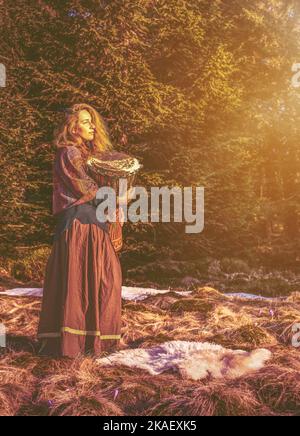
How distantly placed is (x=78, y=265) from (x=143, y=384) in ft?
4.22

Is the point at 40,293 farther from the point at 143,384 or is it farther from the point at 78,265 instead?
the point at 143,384

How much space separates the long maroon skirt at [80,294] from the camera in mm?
5109

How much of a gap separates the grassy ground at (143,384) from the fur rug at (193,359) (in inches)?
3.7

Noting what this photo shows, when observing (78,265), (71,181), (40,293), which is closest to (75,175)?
(71,181)

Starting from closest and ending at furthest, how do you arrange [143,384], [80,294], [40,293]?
[143,384]
[80,294]
[40,293]

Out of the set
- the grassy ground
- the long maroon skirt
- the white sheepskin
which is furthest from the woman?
the white sheepskin

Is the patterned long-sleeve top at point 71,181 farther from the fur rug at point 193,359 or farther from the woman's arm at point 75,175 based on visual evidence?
the fur rug at point 193,359

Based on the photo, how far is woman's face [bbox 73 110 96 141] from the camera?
5.33 meters

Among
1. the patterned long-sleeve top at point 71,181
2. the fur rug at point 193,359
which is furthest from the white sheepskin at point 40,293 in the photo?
the patterned long-sleeve top at point 71,181

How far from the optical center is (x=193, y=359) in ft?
17.5

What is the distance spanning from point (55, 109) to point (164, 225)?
3.06m

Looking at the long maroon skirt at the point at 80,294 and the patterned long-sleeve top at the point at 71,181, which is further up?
the patterned long-sleeve top at the point at 71,181

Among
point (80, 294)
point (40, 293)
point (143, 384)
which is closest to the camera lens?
point (143, 384)

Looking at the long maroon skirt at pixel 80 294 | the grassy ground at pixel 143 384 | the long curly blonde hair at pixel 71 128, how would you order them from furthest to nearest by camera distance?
the long curly blonde hair at pixel 71 128
the long maroon skirt at pixel 80 294
the grassy ground at pixel 143 384
